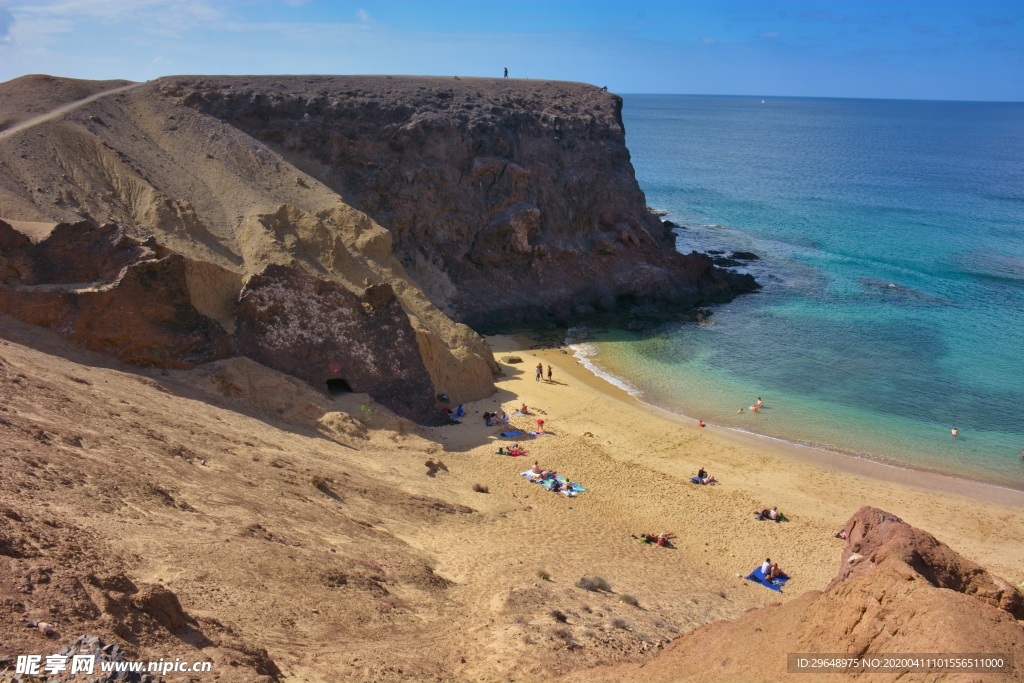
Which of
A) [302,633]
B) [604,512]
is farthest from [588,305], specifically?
[302,633]

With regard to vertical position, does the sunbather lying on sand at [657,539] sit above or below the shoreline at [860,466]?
below

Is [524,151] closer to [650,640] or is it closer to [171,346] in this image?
[171,346]

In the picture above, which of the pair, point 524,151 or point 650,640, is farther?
point 524,151

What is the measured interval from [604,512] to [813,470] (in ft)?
29.5

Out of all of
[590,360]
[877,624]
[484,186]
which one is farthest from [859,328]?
[877,624]

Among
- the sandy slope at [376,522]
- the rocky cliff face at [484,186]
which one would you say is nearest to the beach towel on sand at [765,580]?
the sandy slope at [376,522]

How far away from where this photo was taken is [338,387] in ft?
81.4

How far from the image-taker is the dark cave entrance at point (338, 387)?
24.5m

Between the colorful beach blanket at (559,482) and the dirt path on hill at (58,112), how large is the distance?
72.6 feet

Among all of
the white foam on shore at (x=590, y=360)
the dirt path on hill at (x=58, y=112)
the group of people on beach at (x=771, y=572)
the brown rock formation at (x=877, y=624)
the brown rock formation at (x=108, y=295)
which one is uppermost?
the dirt path on hill at (x=58, y=112)

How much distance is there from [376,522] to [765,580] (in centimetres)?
977

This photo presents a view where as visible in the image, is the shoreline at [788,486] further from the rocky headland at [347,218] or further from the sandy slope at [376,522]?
the rocky headland at [347,218]

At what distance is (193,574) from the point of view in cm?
1057

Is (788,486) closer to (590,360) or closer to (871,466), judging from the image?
(871,466)
